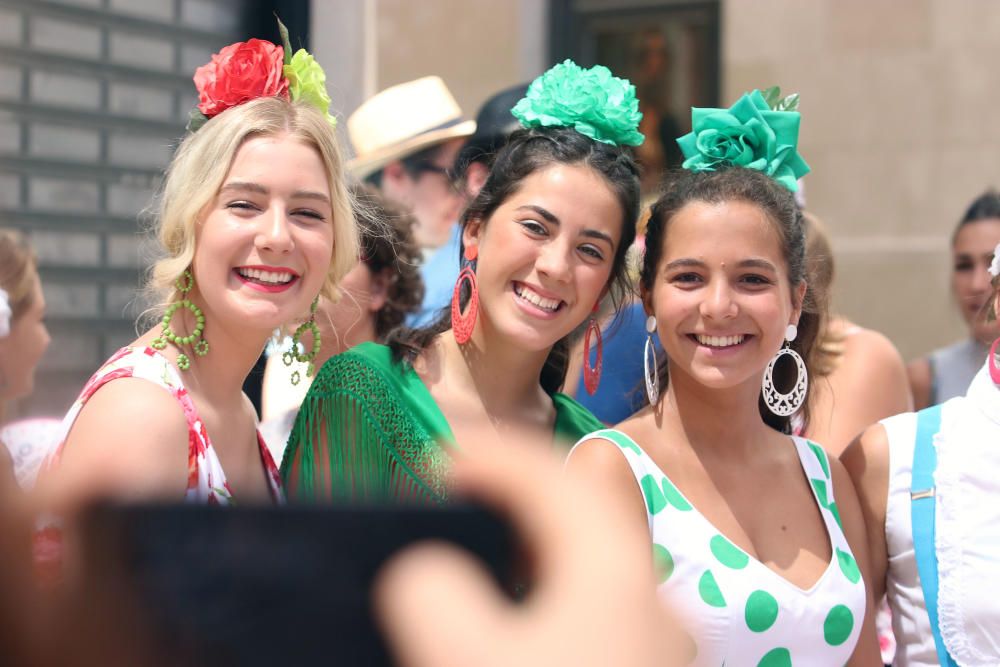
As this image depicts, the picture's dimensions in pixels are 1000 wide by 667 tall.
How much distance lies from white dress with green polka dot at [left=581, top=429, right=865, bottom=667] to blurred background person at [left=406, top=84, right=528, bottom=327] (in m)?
1.08

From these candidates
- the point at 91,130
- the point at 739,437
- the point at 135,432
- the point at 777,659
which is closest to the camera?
the point at 135,432

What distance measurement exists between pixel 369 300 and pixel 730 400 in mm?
1388

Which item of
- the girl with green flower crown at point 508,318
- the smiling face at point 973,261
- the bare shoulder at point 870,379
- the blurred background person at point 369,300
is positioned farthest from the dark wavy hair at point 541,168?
the smiling face at point 973,261

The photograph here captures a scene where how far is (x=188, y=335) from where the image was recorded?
2195 millimetres

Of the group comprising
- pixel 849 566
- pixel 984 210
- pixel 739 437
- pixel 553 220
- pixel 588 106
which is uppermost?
pixel 588 106

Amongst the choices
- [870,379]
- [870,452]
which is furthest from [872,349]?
[870,452]

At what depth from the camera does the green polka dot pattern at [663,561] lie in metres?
2.05

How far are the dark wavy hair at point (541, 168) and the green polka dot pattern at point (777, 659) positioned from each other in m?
0.89

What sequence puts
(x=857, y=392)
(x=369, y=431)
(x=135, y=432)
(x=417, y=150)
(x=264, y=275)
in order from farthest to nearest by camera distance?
(x=417, y=150), (x=857, y=392), (x=369, y=431), (x=264, y=275), (x=135, y=432)

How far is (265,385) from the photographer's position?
3350mm

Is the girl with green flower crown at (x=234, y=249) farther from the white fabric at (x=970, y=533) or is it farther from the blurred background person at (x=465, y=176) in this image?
the white fabric at (x=970, y=533)

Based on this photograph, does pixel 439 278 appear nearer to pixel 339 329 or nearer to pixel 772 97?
pixel 339 329

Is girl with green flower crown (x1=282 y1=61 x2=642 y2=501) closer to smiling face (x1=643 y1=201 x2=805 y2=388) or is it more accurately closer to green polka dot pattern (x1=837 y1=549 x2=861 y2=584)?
smiling face (x1=643 y1=201 x2=805 y2=388)

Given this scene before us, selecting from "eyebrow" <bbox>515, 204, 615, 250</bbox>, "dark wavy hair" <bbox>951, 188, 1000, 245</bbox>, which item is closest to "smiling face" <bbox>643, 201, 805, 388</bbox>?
"eyebrow" <bbox>515, 204, 615, 250</bbox>
